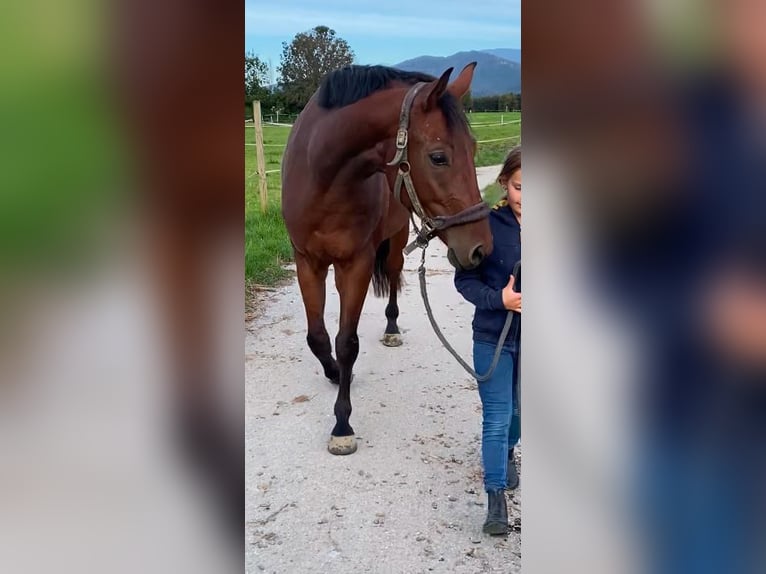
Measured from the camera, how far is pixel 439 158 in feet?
6.17

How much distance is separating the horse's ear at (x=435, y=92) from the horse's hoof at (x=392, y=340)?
2045mm

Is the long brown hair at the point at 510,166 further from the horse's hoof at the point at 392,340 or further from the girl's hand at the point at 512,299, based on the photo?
the horse's hoof at the point at 392,340

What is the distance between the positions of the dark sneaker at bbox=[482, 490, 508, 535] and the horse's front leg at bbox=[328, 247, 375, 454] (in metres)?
0.77

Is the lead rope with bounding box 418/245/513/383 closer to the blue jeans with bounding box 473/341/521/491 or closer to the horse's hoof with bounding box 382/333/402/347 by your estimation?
the blue jeans with bounding box 473/341/521/491

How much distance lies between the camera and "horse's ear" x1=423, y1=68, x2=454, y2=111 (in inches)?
71.6

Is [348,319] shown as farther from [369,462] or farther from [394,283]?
[394,283]

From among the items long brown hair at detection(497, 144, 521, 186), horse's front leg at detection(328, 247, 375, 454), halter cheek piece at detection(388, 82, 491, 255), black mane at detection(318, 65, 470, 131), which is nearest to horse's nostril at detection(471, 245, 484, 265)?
halter cheek piece at detection(388, 82, 491, 255)

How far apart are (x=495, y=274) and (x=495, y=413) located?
474 millimetres

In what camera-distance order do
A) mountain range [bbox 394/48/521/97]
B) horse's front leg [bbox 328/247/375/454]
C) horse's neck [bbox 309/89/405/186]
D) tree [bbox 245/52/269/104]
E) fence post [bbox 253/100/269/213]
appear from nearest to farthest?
mountain range [bbox 394/48/521/97], tree [bbox 245/52/269/104], fence post [bbox 253/100/269/213], horse's neck [bbox 309/89/405/186], horse's front leg [bbox 328/247/375/454]

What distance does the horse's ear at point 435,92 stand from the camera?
1819mm

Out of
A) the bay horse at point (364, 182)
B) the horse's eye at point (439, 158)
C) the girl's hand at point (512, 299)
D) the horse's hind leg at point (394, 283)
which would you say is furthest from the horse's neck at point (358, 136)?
the horse's hind leg at point (394, 283)

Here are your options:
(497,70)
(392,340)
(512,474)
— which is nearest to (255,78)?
(497,70)
